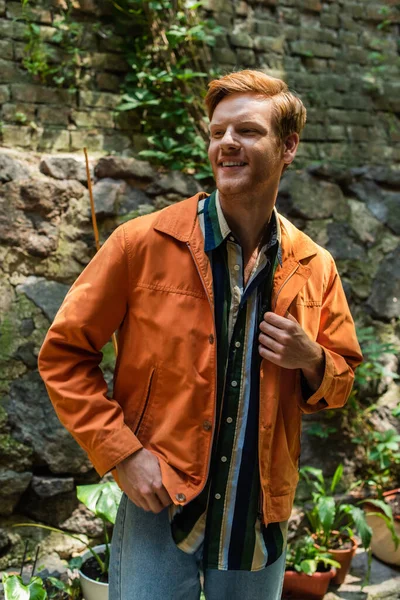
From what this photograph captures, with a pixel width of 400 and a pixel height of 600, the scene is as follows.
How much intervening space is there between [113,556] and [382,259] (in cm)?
277

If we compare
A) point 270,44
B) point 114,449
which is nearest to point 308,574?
point 114,449

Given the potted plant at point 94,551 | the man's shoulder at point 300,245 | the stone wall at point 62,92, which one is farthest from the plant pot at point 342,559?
the stone wall at point 62,92

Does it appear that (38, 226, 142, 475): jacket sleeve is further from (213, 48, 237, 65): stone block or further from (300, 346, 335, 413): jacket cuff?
(213, 48, 237, 65): stone block

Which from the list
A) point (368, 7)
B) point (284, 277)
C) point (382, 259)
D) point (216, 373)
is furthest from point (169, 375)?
point (368, 7)

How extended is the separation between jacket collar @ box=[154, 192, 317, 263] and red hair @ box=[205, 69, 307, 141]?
25cm

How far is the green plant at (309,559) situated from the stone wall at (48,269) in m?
0.52

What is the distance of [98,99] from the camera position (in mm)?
3389

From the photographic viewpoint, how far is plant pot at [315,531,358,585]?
3.04 metres

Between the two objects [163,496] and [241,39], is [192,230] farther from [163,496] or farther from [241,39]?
[241,39]

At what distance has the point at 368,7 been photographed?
4230 millimetres

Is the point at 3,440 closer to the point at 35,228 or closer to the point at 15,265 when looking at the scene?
the point at 15,265

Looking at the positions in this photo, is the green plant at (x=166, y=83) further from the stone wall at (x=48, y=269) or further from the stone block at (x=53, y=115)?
the stone block at (x=53, y=115)

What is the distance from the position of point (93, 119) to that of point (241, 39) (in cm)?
111

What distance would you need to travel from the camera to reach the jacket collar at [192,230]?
1.59m
